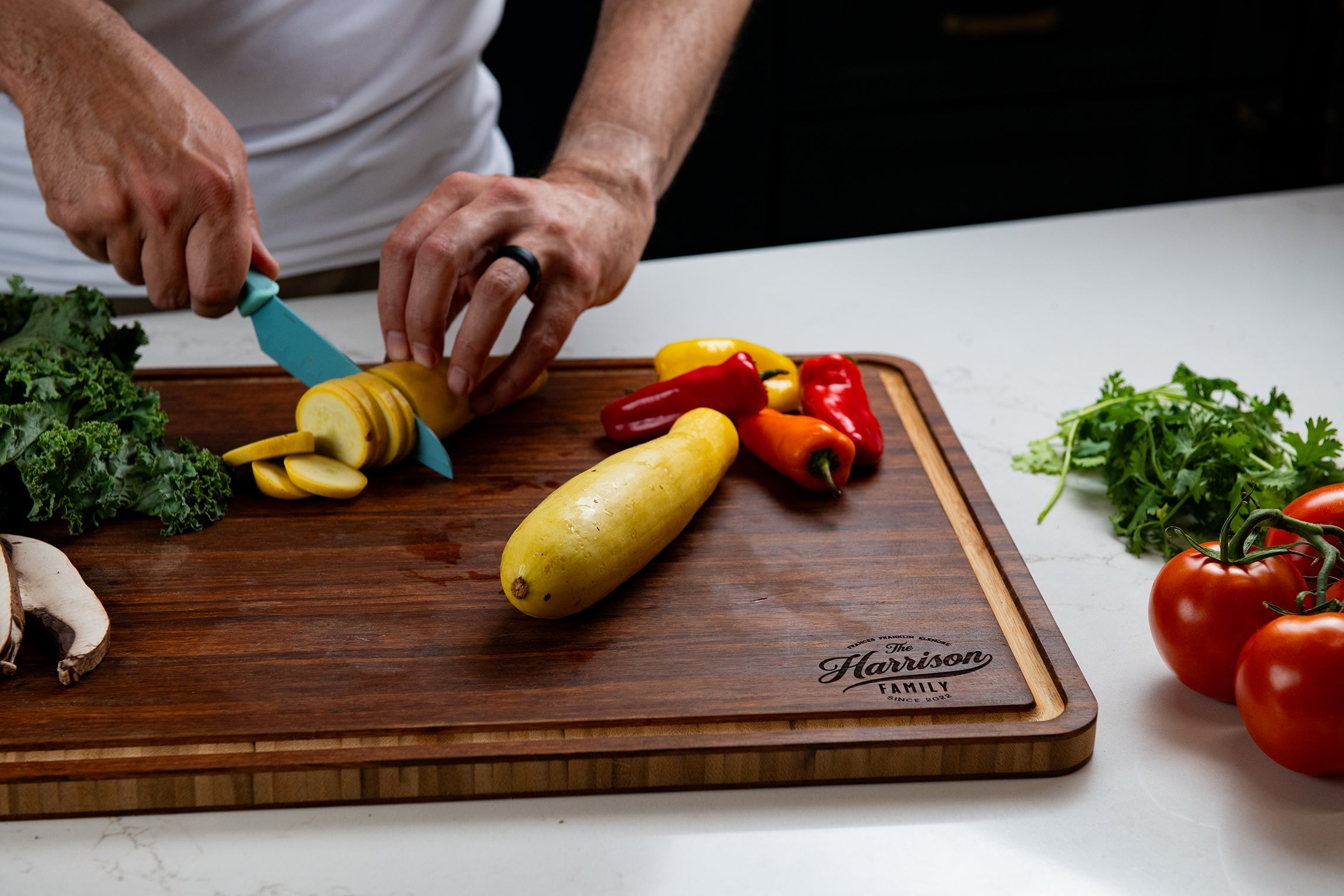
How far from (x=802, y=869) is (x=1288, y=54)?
14.7 feet

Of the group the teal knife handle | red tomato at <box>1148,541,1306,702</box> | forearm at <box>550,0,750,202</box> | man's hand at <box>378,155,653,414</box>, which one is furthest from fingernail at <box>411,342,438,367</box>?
red tomato at <box>1148,541,1306,702</box>

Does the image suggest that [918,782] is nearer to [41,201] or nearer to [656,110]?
[656,110]

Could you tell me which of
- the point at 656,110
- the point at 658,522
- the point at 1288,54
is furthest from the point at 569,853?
the point at 1288,54

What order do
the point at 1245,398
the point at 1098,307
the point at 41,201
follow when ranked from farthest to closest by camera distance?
the point at 1098,307 < the point at 41,201 < the point at 1245,398

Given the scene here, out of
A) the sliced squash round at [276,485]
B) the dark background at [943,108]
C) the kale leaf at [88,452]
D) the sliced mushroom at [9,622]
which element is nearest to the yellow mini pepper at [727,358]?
the sliced squash round at [276,485]

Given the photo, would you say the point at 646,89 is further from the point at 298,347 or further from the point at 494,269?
the point at 298,347

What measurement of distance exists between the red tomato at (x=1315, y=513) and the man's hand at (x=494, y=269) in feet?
3.49

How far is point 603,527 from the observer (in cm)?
133

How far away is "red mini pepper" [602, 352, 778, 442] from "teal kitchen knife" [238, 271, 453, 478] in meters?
0.28

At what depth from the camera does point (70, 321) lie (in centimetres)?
169

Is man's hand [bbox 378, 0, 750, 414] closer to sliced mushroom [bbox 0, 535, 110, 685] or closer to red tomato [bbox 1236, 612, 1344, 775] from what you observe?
sliced mushroom [bbox 0, 535, 110, 685]

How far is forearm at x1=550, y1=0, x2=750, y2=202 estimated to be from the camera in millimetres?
2064

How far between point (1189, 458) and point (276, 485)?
1.26 m

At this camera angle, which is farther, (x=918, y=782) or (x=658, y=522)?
(x=658, y=522)
